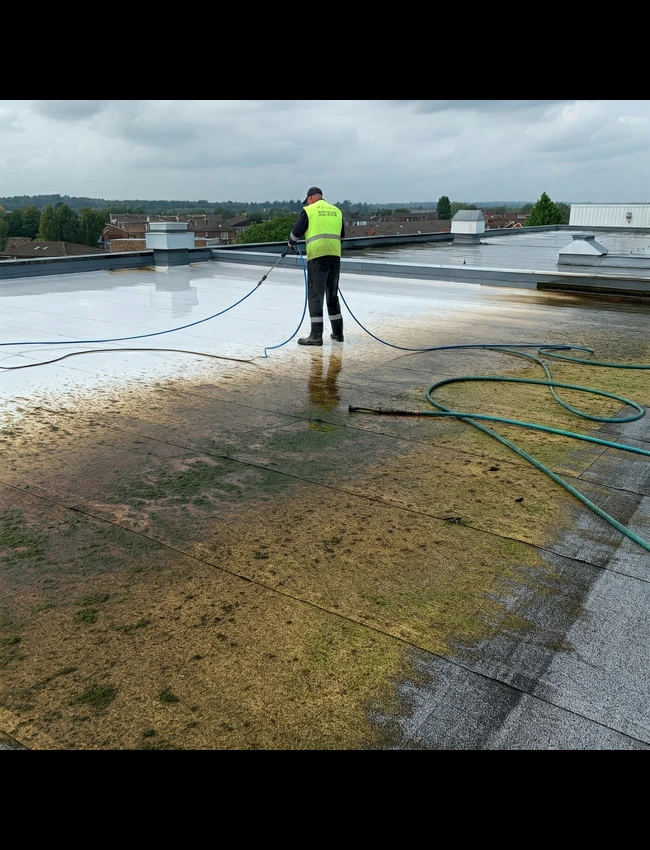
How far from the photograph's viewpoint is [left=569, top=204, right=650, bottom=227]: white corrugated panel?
24594 millimetres

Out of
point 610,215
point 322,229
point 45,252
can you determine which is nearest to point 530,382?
point 322,229

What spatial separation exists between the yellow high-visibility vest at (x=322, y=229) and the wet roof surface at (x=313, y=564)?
1592mm

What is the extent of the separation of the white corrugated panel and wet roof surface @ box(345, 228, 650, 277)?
36.8 inches

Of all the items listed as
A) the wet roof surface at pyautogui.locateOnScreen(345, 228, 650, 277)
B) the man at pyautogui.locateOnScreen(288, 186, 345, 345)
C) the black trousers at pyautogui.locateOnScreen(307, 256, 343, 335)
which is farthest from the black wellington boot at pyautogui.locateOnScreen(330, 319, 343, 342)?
the wet roof surface at pyautogui.locateOnScreen(345, 228, 650, 277)

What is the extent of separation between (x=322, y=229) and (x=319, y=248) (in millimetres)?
205

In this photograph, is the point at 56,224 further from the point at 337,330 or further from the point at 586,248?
the point at 337,330

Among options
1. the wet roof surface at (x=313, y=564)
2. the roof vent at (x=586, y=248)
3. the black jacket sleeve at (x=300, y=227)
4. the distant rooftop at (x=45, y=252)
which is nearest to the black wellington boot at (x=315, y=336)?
the black jacket sleeve at (x=300, y=227)

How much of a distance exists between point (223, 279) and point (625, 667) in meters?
11.9

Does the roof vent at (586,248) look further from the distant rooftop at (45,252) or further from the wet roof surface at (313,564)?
the distant rooftop at (45,252)

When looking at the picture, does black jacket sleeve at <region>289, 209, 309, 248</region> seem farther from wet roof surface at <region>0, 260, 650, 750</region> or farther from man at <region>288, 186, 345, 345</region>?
wet roof surface at <region>0, 260, 650, 750</region>

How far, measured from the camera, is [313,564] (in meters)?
3.10

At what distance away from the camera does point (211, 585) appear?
292cm
